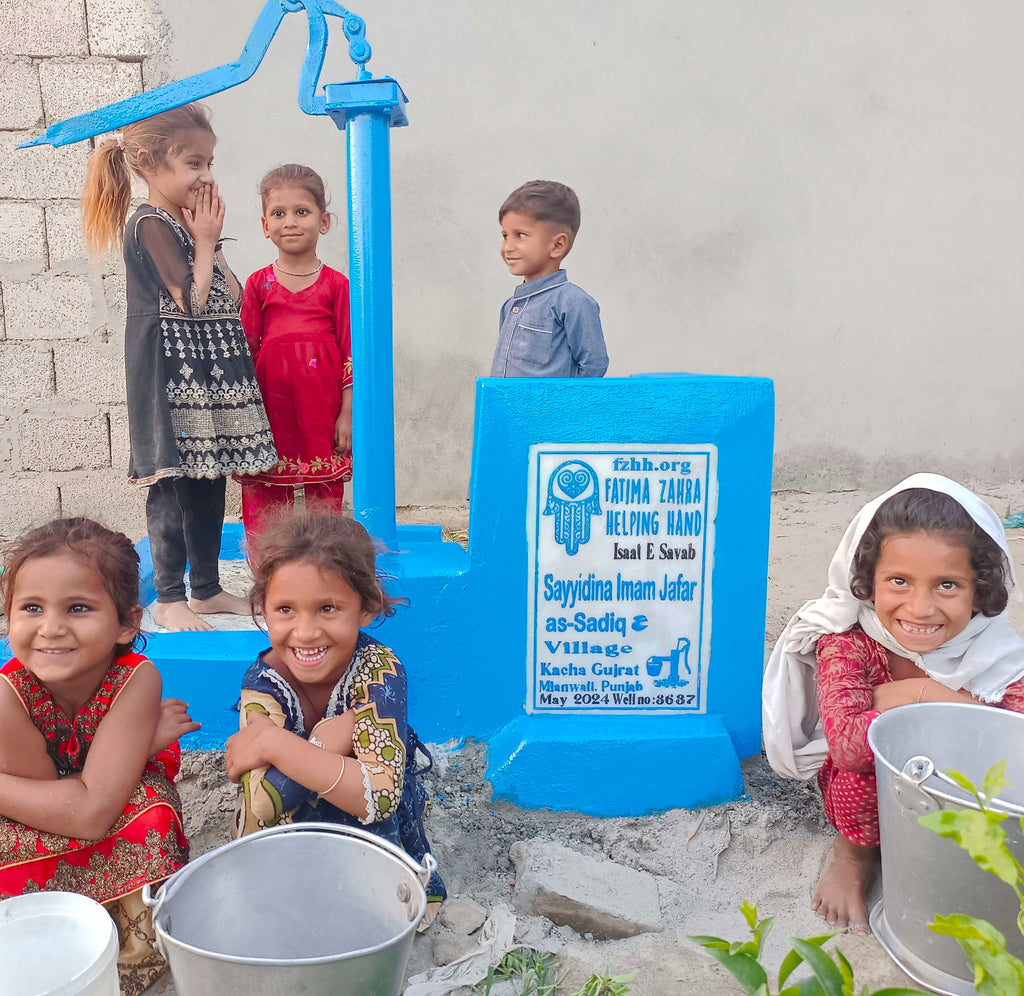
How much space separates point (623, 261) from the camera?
216 inches

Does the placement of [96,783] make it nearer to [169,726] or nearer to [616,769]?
[169,726]

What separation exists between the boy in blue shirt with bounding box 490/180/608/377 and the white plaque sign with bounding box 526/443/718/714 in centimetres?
82

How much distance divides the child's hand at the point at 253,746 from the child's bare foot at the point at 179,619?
0.93m

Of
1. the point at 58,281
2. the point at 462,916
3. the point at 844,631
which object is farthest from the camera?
the point at 58,281

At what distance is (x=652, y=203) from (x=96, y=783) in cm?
454

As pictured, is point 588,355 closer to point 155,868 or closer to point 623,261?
point 155,868

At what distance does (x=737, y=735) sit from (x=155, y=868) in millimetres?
1536

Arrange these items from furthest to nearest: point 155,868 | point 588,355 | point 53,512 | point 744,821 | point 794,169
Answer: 1. point 794,169
2. point 53,512
3. point 588,355
4. point 744,821
5. point 155,868

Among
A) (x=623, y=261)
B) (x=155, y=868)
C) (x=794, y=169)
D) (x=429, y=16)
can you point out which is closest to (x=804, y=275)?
(x=794, y=169)

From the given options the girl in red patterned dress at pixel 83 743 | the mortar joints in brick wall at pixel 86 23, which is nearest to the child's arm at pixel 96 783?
the girl in red patterned dress at pixel 83 743

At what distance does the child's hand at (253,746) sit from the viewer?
1897mm

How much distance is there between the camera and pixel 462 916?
6.77 ft

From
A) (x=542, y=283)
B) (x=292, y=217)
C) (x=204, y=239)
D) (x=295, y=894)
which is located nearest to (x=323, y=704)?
(x=295, y=894)

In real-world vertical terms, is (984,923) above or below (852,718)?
above
